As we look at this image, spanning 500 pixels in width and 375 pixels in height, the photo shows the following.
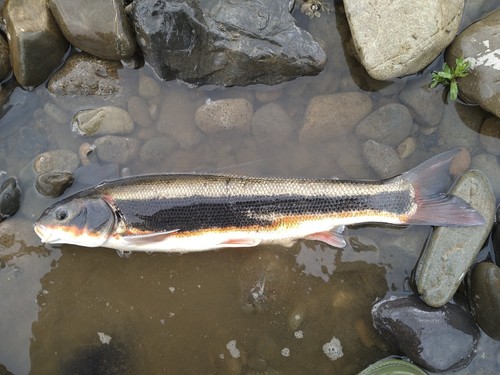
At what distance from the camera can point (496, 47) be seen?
482 cm

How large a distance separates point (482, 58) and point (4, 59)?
5299 mm

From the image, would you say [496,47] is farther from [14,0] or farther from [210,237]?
[14,0]

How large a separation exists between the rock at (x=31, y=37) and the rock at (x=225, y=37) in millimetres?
933

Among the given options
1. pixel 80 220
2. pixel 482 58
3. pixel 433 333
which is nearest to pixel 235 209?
pixel 80 220

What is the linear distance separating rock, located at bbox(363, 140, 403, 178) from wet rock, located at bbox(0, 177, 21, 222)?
4092 millimetres

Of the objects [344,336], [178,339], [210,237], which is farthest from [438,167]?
[178,339]

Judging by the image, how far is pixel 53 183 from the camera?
201 inches

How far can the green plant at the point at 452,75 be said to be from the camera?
487 cm

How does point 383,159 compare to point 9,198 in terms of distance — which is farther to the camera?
point 383,159

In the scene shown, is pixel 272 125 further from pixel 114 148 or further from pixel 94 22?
pixel 94 22

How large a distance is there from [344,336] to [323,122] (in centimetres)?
254

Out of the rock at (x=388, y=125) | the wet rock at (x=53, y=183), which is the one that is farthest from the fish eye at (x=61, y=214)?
the rock at (x=388, y=125)

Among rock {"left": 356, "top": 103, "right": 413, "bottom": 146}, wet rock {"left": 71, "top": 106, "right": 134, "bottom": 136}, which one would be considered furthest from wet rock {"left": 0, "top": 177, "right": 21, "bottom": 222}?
rock {"left": 356, "top": 103, "right": 413, "bottom": 146}

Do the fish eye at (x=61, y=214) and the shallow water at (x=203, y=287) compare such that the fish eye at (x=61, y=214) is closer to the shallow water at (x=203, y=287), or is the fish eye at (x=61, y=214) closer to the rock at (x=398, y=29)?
the shallow water at (x=203, y=287)
